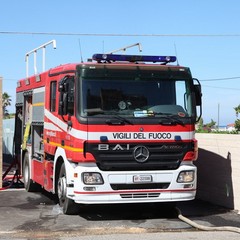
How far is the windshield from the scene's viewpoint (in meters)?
8.91

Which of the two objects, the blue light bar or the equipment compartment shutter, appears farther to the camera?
the equipment compartment shutter

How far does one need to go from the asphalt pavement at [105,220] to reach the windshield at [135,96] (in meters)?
2.06

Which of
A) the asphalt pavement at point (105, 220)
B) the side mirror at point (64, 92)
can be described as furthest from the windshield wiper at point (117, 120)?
the asphalt pavement at point (105, 220)

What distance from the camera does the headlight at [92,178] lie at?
8766 mm

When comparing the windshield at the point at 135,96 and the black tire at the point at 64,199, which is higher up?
the windshield at the point at 135,96

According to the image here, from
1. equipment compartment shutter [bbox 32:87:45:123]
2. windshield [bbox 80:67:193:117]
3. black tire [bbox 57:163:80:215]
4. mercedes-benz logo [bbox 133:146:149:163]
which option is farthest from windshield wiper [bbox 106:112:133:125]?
equipment compartment shutter [bbox 32:87:45:123]

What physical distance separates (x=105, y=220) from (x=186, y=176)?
1791 mm

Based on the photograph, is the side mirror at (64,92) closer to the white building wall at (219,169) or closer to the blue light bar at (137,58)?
the blue light bar at (137,58)

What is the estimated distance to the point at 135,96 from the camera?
9195 mm

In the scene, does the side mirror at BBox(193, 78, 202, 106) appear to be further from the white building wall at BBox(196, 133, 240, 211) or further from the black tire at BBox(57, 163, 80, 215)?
the black tire at BBox(57, 163, 80, 215)

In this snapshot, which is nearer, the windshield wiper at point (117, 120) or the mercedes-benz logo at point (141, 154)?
the windshield wiper at point (117, 120)

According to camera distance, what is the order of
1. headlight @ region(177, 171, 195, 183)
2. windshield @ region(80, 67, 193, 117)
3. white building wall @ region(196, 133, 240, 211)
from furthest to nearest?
white building wall @ region(196, 133, 240, 211) → headlight @ region(177, 171, 195, 183) → windshield @ region(80, 67, 193, 117)

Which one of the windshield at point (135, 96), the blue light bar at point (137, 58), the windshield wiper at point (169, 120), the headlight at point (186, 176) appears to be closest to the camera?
the windshield at point (135, 96)

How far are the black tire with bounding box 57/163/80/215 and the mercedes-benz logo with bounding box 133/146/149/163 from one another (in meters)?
1.55
